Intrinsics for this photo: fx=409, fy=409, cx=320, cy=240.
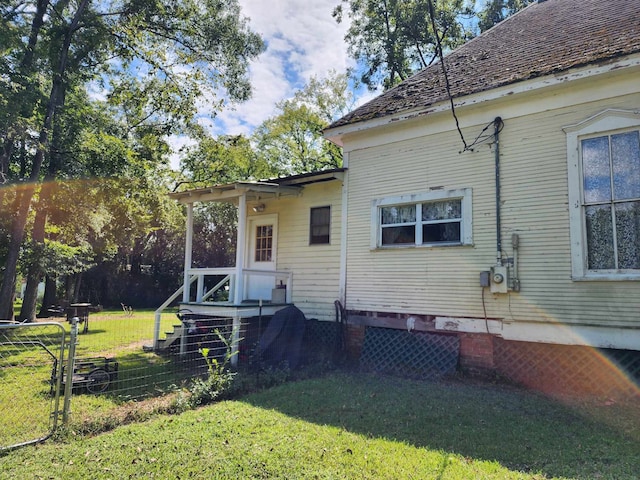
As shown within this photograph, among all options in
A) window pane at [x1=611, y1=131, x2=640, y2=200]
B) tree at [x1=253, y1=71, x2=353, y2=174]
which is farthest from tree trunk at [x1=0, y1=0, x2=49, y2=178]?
tree at [x1=253, y1=71, x2=353, y2=174]

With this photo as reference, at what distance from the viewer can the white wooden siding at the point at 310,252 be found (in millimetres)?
9289

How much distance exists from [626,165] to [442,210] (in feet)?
9.57

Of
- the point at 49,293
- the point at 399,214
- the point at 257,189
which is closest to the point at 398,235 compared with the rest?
the point at 399,214

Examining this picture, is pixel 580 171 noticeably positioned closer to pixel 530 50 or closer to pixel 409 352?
pixel 530 50

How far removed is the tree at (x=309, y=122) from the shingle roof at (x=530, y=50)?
16363 millimetres

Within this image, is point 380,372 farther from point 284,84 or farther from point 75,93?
point 284,84

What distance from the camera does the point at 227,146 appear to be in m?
23.4

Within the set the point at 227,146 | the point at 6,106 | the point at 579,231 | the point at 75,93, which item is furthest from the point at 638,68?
the point at 227,146

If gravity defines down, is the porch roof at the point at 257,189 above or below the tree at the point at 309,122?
below

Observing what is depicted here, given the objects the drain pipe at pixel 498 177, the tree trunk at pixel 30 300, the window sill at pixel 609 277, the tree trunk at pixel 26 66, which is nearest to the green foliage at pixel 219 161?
the tree trunk at pixel 26 66

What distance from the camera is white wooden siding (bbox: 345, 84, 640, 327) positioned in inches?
255

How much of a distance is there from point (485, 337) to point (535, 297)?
43.5 inches

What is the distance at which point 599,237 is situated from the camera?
6.30 m

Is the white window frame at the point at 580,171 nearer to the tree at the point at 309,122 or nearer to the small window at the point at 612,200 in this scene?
the small window at the point at 612,200
